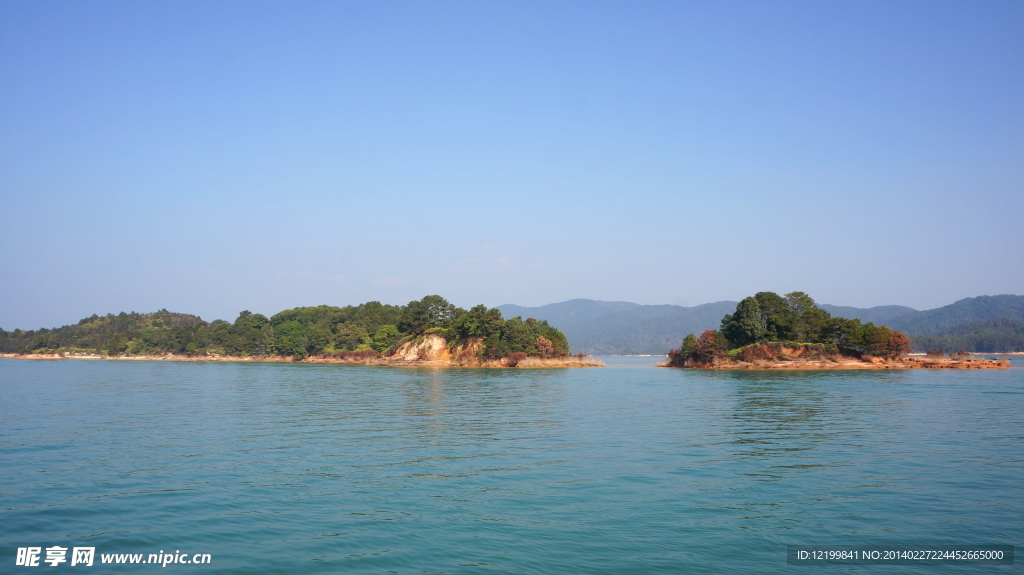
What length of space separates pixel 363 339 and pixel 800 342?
10615 cm

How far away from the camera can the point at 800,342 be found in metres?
106

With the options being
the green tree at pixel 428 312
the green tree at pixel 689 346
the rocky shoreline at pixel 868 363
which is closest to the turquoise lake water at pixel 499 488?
the rocky shoreline at pixel 868 363

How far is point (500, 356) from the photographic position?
397ft

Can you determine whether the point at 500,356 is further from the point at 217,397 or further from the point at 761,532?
the point at 761,532

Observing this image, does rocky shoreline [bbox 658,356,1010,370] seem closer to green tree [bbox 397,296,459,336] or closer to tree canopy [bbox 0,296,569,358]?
tree canopy [bbox 0,296,569,358]

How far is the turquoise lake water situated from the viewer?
11484 millimetres

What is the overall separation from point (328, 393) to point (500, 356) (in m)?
73.9

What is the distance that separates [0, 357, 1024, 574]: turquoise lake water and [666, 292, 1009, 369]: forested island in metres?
74.8

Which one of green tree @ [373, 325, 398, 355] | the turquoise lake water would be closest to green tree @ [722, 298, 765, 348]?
the turquoise lake water

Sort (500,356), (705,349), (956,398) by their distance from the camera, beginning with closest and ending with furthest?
1. (956,398)
2. (705,349)
3. (500,356)

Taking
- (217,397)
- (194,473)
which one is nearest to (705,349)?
(217,397)

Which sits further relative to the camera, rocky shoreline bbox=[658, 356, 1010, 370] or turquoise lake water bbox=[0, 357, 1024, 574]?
rocky shoreline bbox=[658, 356, 1010, 370]

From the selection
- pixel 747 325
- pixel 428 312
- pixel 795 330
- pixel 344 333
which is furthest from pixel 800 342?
pixel 344 333

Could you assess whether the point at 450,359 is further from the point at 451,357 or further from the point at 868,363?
the point at 868,363
